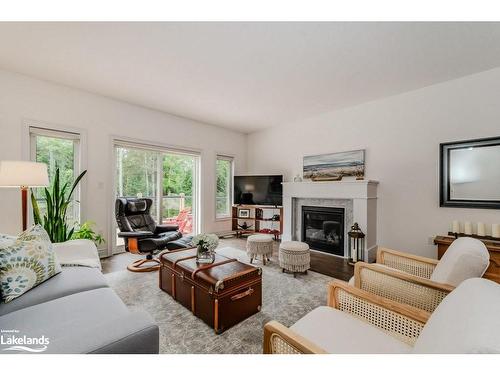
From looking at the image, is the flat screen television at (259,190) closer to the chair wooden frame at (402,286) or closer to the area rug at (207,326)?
the area rug at (207,326)

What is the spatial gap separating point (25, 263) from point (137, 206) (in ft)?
7.28

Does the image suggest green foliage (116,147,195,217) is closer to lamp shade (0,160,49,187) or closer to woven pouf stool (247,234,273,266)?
lamp shade (0,160,49,187)

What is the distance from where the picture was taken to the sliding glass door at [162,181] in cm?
406

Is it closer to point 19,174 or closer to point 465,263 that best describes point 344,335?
point 465,263

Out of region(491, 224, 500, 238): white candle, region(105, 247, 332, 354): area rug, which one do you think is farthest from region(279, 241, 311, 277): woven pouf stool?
region(491, 224, 500, 238): white candle

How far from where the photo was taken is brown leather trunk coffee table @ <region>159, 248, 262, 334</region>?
176cm

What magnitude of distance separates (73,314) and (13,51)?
298 centimetres

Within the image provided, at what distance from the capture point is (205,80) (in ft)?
10.1

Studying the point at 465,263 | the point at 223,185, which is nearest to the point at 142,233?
the point at 223,185
